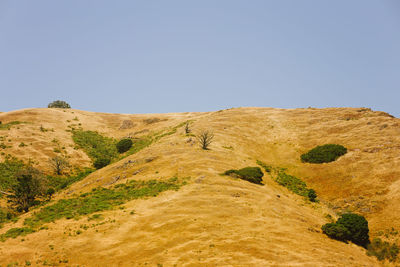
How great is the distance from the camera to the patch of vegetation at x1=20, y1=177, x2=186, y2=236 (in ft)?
82.9

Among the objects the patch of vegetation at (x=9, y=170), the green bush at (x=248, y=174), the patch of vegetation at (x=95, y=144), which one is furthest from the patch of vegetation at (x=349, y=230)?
the patch of vegetation at (x=95, y=144)

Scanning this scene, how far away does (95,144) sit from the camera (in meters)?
62.3

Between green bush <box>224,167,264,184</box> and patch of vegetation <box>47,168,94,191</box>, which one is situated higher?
green bush <box>224,167,264,184</box>

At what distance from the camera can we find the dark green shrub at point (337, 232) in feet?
73.6

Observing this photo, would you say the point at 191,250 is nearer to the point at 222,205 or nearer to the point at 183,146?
the point at 222,205

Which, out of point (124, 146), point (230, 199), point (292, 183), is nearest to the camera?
point (230, 199)

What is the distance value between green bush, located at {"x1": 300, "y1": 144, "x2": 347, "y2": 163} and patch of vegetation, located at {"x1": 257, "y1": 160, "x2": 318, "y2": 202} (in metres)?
5.45

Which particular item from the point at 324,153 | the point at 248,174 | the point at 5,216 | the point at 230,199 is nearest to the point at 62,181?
the point at 5,216

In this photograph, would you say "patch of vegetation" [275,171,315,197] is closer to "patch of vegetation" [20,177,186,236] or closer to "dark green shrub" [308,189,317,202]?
"dark green shrub" [308,189,317,202]

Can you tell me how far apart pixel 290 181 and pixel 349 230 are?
14596 mm

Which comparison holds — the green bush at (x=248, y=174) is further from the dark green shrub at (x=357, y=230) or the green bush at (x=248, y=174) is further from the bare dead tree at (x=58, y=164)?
the bare dead tree at (x=58, y=164)

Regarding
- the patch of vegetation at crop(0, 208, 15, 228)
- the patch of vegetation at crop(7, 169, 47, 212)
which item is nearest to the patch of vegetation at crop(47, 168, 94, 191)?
the patch of vegetation at crop(7, 169, 47, 212)

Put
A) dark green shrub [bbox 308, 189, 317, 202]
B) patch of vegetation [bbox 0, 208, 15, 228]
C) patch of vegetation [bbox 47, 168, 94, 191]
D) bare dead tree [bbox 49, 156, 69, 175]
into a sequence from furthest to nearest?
bare dead tree [bbox 49, 156, 69, 175]
patch of vegetation [bbox 47, 168, 94, 191]
dark green shrub [bbox 308, 189, 317, 202]
patch of vegetation [bbox 0, 208, 15, 228]

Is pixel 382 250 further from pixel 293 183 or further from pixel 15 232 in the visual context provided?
pixel 15 232
